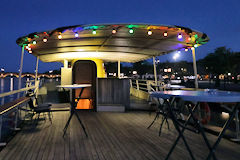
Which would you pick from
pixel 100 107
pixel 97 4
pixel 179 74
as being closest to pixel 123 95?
pixel 100 107

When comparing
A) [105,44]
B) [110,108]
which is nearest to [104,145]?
[110,108]

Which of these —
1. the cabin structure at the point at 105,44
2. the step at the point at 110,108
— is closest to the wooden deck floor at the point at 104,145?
the step at the point at 110,108

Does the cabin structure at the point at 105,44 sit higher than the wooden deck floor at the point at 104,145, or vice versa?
the cabin structure at the point at 105,44

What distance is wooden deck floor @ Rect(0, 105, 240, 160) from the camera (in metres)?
2.78

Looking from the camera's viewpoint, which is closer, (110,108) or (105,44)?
(105,44)

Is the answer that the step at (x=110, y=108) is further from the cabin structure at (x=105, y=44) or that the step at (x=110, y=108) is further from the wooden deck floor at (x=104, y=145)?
the wooden deck floor at (x=104, y=145)

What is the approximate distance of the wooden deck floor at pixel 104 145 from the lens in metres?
2.78

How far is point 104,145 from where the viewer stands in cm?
324

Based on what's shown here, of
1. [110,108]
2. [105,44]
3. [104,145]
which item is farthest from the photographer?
[110,108]

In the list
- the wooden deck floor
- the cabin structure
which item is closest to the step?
the cabin structure

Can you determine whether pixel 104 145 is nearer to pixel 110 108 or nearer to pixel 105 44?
pixel 110 108

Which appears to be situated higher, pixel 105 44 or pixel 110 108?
pixel 105 44

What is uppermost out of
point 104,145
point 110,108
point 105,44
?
point 105,44

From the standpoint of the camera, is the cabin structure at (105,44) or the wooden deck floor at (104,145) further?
the cabin structure at (105,44)
